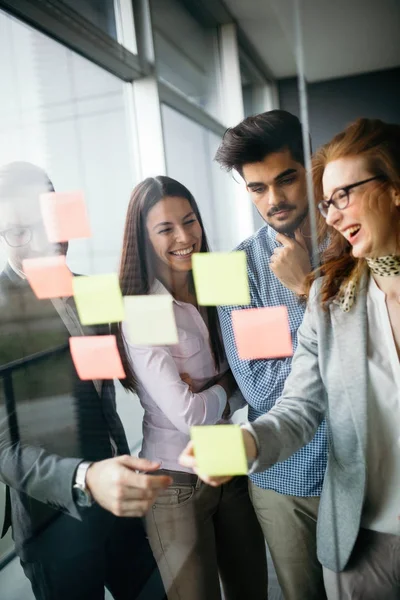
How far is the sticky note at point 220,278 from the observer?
99cm

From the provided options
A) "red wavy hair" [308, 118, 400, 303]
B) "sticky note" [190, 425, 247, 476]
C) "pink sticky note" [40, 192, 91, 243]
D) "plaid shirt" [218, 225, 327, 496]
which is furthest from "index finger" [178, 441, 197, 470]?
"pink sticky note" [40, 192, 91, 243]

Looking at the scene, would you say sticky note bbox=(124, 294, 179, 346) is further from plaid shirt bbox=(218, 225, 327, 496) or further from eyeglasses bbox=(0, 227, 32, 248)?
eyeglasses bbox=(0, 227, 32, 248)

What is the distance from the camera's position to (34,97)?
118 cm

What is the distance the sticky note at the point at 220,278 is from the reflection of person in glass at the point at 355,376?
133 mm

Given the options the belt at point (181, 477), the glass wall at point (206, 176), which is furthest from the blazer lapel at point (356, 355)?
the belt at point (181, 477)

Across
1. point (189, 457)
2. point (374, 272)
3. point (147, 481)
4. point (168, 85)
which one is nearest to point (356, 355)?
point (374, 272)

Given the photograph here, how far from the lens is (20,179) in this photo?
121cm

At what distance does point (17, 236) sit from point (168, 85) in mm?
491

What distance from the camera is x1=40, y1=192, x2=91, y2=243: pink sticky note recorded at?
1.15 metres

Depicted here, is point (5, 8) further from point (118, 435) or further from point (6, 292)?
point (118, 435)

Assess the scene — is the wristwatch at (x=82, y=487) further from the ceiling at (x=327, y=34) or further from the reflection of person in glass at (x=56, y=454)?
the ceiling at (x=327, y=34)

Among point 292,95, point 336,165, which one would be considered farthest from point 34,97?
point 336,165

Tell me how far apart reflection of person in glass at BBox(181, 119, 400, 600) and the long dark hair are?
0.18 m

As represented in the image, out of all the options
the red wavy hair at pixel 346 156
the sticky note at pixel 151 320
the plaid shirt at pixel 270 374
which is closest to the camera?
the red wavy hair at pixel 346 156
